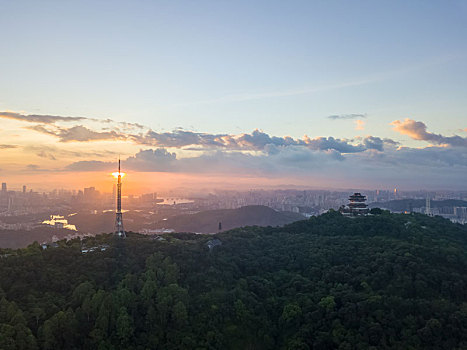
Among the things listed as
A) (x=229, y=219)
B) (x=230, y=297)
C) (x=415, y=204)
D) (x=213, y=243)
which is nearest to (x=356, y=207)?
(x=213, y=243)

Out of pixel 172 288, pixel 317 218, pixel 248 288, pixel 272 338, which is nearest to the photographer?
pixel 272 338

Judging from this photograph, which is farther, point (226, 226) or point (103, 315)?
point (226, 226)

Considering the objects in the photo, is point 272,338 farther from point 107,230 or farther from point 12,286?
point 107,230

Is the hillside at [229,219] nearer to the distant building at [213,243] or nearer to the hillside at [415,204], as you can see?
the hillside at [415,204]

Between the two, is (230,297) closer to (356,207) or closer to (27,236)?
(356,207)

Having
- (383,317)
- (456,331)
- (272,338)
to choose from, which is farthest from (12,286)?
(456,331)

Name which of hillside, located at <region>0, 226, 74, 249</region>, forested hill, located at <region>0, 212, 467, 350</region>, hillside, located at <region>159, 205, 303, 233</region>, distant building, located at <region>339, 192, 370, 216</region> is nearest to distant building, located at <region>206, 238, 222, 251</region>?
forested hill, located at <region>0, 212, 467, 350</region>
